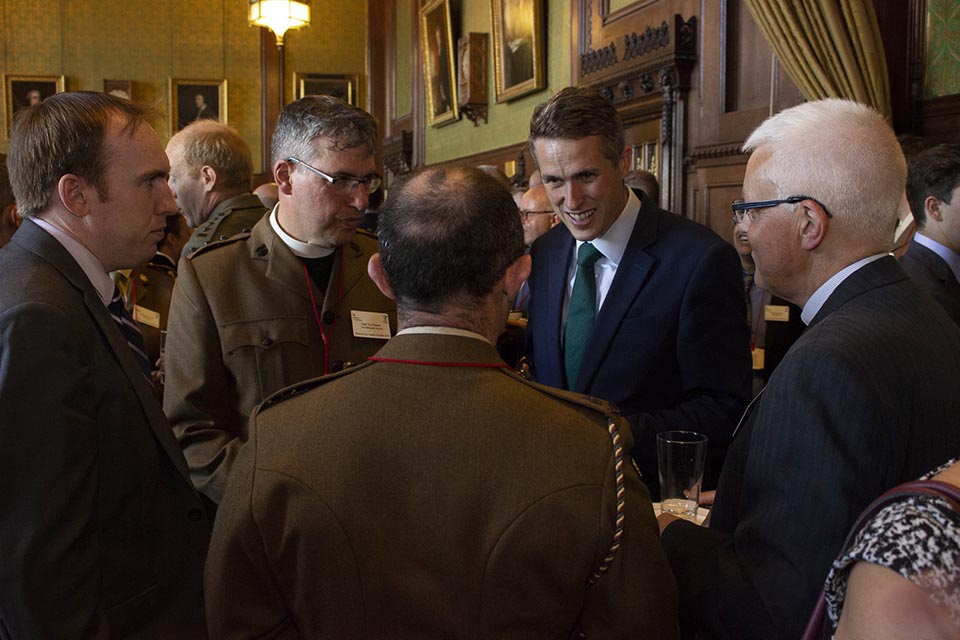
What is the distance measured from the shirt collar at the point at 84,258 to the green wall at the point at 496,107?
19.7 feet

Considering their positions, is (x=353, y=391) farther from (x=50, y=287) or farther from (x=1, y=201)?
(x=1, y=201)

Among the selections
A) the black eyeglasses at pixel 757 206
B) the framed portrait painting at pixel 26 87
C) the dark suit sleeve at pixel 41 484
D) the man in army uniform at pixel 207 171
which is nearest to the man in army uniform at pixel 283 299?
the dark suit sleeve at pixel 41 484

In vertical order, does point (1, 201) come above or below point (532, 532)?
above

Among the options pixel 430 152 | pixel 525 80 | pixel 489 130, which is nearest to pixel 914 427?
pixel 525 80

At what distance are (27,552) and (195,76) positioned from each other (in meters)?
12.7

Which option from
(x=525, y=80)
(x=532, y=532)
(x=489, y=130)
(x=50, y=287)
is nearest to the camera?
(x=532, y=532)

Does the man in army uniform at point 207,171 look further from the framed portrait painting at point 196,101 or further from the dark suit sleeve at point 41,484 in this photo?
the framed portrait painting at point 196,101

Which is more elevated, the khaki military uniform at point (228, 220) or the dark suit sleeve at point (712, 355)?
the khaki military uniform at point (228, 220)

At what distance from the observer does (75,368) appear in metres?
1.60

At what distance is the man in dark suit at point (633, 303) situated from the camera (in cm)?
238

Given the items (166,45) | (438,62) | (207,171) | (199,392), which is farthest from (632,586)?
(166,45)

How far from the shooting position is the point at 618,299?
2.50m

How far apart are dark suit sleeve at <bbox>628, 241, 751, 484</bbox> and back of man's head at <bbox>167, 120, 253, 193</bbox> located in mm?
2299

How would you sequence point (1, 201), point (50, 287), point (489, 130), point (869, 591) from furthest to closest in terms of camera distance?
point (489, 130)
point (1, 201)
point (50, 287)
point (869, 591)
